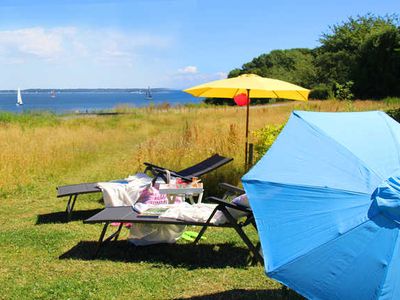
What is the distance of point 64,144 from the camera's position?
12773 millimetres

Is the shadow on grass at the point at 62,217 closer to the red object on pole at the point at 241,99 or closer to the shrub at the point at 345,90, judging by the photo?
the red object on pole at the point at 241,99

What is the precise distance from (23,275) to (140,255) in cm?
124

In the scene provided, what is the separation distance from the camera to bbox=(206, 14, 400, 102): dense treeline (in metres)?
32.9

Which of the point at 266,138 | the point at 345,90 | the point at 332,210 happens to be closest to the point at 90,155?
the point at 266,138

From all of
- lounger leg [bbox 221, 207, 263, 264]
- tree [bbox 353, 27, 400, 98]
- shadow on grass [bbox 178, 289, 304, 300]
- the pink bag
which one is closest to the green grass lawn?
shadow on grass [bbox 178, 289, 304, 300]

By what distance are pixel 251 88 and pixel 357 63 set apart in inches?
1220

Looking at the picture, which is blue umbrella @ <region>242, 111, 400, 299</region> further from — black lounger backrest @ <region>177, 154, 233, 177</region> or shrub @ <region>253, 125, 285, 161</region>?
shrub @ <region>253, 125, 285, 161</region>

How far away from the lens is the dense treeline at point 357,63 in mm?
32906

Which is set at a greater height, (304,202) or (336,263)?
(304,202)

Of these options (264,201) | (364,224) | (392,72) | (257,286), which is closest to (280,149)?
(264,201)

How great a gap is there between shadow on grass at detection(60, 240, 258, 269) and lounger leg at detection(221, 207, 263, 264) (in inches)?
8.9

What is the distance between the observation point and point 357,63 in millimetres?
35625

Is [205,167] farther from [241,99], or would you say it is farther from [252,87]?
[241,99]

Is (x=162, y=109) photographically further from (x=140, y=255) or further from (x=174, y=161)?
(x=140, y=255)
